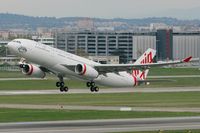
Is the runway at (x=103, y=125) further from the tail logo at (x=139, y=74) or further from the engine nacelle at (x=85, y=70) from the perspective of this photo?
the tail logo at (x=139, y=74)

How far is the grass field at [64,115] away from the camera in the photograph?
185ft

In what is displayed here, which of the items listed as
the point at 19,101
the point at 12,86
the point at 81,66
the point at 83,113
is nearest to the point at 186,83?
the point at 12,86

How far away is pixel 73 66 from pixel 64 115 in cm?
2395

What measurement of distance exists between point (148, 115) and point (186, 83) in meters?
55.6

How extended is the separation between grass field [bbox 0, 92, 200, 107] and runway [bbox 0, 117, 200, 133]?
673 inches

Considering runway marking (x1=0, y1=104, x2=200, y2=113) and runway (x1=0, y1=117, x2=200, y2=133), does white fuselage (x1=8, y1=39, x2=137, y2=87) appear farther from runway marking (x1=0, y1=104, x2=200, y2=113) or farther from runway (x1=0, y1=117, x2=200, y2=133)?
runway (x1=0, y1=117, x2=200, y2=133)

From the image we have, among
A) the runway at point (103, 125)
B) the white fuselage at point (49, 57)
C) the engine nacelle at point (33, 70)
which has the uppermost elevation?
the white fuselage at point (49, 57)

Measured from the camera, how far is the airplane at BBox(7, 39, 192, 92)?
78812 millimetres

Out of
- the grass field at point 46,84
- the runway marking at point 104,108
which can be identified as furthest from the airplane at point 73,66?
the grass field at point 46,84

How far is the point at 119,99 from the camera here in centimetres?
8000

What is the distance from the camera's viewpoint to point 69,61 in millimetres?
82500

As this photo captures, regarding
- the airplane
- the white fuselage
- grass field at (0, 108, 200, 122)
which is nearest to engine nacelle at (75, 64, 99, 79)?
the airplane

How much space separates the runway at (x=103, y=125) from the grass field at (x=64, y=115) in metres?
2.70

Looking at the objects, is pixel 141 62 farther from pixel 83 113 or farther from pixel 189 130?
pixel 189 130
